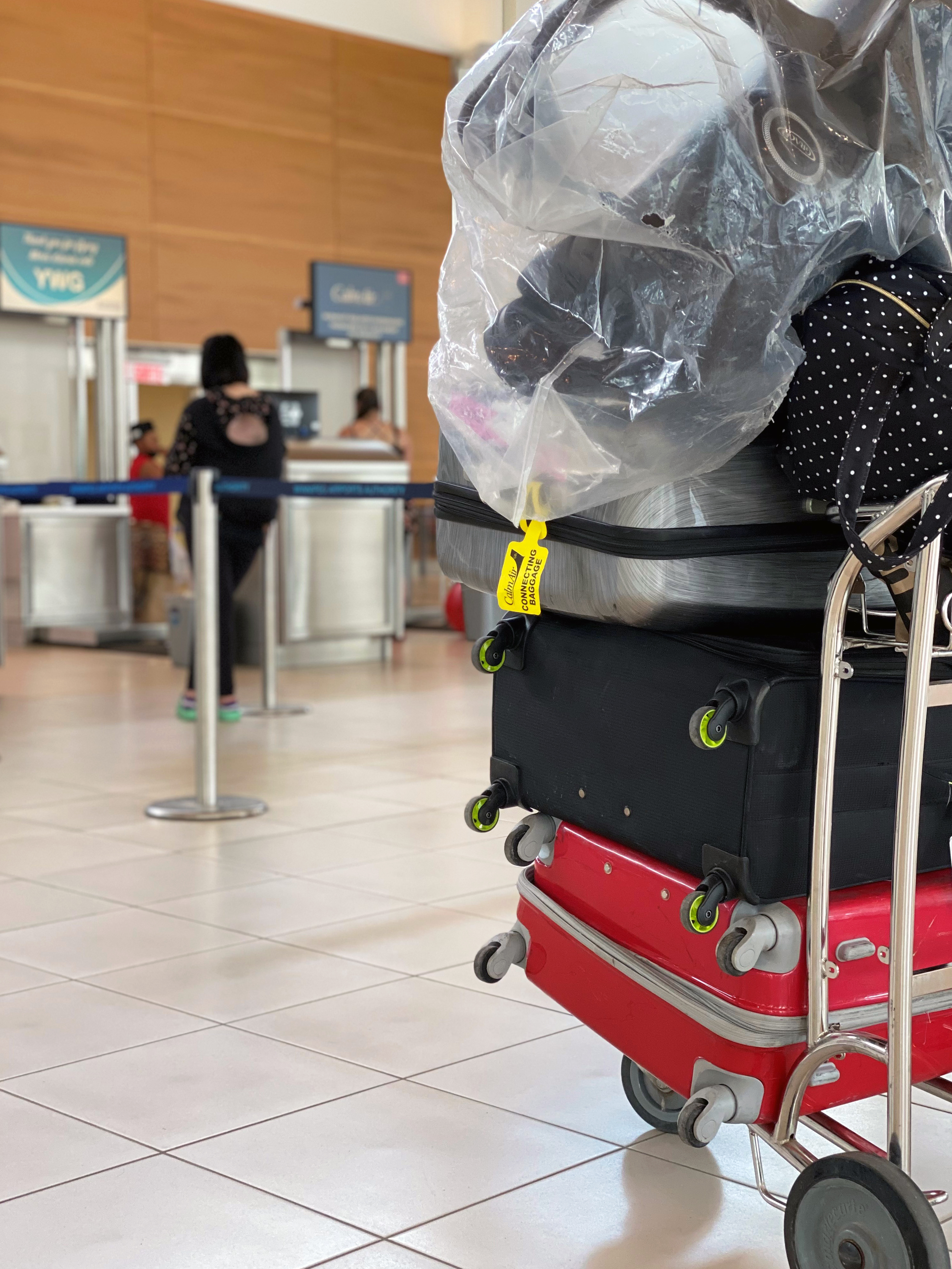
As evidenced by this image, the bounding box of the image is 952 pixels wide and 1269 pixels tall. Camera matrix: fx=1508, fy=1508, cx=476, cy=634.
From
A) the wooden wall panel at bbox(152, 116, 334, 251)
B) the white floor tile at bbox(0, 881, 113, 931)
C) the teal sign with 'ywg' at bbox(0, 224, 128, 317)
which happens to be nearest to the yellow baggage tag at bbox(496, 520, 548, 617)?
the white floor tile at bbox(0, 881, 113, 931)

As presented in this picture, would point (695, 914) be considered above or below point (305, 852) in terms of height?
above

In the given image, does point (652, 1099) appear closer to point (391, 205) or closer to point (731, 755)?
point (731, 755)

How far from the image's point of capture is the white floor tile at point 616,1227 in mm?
1636

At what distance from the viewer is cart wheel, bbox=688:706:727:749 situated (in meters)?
1.49

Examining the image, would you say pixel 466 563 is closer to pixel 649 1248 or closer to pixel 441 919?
pixel 649 1248

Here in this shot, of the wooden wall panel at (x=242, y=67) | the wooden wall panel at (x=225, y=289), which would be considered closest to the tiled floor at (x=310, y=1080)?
the wooden wall panel at (x=225, y=289)

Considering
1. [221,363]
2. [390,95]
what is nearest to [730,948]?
[221,363]

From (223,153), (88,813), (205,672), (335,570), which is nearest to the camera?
(205,672)

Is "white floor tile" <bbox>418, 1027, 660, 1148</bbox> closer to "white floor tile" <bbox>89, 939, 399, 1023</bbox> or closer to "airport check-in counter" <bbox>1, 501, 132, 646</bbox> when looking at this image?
"white floor tile" <bbox>89, 939, 399, 1023</bbox>

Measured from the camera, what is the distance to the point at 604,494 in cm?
155

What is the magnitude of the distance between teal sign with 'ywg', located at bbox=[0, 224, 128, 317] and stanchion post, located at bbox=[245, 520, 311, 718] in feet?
14.2

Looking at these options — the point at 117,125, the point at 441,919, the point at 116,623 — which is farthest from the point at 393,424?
the point at 441,919

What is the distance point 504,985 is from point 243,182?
Result: 10455 mm

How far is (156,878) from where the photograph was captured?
3348 mm
